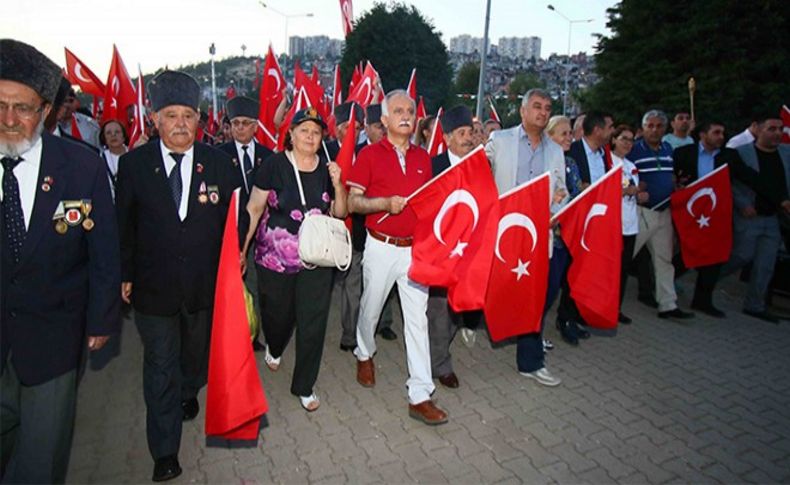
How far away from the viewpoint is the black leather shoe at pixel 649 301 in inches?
288

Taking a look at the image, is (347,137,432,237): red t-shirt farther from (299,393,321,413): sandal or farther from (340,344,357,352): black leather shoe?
(340,344,357,352): black leather shoe

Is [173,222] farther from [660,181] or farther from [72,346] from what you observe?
[660,181]

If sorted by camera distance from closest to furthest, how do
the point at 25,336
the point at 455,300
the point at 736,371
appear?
1. the point at 25,336
2. the point at 455,300
3. the point at 736,371

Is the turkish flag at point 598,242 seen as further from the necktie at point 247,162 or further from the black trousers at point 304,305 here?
the necktie at point 247,162

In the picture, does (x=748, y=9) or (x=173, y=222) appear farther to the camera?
(x=748, y=9)

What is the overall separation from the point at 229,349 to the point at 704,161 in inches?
256

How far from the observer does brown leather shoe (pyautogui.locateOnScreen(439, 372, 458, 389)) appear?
15.8 feet

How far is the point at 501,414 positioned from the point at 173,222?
281cm

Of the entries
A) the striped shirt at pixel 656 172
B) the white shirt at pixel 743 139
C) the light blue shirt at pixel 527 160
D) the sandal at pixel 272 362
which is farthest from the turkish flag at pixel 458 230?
the white shirt at pixel 743 139

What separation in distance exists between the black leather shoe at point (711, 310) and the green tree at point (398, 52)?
132 feet

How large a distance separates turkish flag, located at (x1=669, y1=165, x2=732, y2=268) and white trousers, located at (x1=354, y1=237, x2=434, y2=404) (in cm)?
411

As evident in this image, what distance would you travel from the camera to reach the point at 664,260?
6.90 metres

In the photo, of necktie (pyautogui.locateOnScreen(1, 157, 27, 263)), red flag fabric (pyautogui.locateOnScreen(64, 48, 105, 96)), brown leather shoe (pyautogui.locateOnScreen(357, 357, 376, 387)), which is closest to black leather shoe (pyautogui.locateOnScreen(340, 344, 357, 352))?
brown leather shoe (pyautogui.locateOnScreen(357, 357, 376, 387))

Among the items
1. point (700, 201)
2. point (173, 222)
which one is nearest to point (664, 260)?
point (700, 201)
